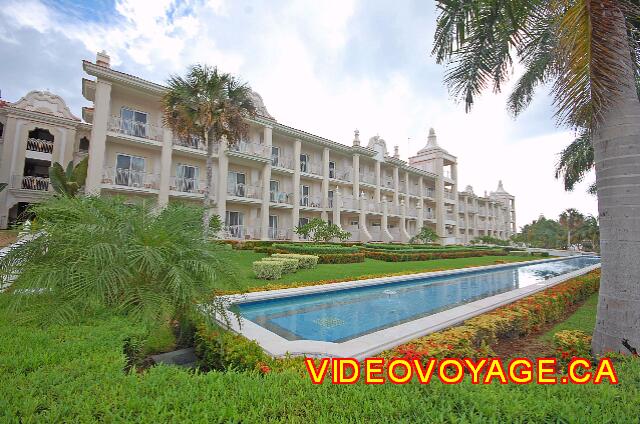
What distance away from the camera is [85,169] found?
19562 mm

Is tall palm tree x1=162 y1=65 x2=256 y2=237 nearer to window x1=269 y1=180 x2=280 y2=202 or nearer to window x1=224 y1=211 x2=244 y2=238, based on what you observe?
window x1=224 y1=211 x2=244 y2=238

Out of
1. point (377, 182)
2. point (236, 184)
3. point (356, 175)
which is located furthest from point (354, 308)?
point (377, 182)

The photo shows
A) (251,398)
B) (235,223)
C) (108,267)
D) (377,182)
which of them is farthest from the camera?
(377,182)

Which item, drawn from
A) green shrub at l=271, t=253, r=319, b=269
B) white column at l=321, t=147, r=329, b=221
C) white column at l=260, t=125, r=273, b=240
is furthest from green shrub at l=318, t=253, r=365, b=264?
white column at l=321, t=147, r=329, b=221

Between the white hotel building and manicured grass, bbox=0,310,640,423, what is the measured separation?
59.6 ft

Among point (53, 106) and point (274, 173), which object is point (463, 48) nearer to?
point (274, 173)

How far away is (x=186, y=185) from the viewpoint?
72.7ft

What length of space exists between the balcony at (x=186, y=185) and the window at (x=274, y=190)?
569 cm

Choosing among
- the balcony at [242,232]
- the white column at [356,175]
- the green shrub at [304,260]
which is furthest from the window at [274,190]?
the green shrub at [304,260]

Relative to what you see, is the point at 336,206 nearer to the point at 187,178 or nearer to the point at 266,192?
the point at 266,192

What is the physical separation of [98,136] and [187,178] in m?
5.72

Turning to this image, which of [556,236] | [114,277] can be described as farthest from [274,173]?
[556,236]

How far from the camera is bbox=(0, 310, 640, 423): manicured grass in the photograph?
203 cm

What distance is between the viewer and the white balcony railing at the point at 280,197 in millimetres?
26281
